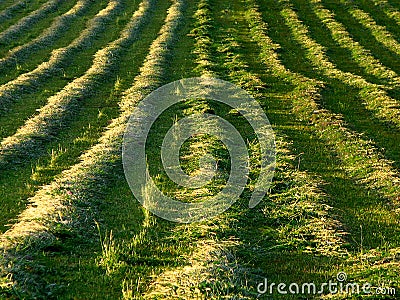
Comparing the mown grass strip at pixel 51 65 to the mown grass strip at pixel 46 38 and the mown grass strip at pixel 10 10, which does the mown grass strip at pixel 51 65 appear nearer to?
the mown grass strip at pixel 46 38

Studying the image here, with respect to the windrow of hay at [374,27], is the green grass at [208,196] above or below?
above

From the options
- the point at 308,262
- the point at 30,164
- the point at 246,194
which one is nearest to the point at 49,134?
the point at 30,164

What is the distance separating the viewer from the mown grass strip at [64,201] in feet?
30.1

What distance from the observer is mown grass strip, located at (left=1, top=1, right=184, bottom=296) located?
30.1ft

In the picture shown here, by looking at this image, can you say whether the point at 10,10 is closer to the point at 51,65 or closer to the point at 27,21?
the point at 27,21

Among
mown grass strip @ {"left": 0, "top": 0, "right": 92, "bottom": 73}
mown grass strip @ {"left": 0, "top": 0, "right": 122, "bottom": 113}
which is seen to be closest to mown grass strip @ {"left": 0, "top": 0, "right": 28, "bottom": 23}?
mown grass strip @ {"left": 0, "top": 0, "right": 92, "bottom": 73}

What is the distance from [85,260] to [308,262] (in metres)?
3.95

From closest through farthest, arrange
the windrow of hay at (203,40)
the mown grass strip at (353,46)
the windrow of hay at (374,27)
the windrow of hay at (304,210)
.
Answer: the windrow of hay at (304,210), the mown grass strip at (353,46), the windrow of hay at (203,40), the windrow of hay at (374,27)

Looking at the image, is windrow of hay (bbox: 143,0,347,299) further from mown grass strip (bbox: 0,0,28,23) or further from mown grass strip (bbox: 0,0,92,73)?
mown grass strip (bbox: 0,0,28,23)

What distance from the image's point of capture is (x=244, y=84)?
21656mm

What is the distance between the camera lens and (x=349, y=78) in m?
22.7

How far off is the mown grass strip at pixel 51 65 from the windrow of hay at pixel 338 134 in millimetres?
9170

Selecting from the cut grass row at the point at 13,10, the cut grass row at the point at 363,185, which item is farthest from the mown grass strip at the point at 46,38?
the cut grass row at the point at 363,185

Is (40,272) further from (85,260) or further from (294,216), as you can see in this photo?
(294,216)
